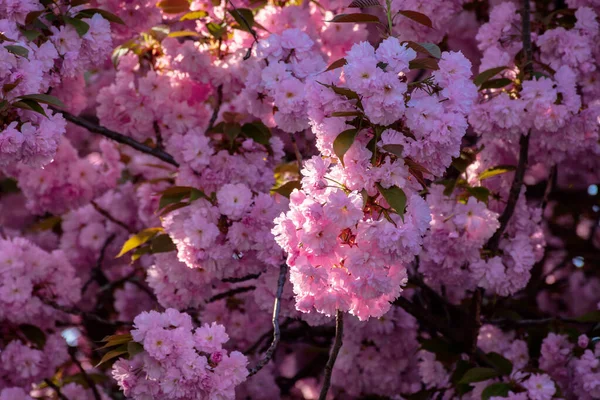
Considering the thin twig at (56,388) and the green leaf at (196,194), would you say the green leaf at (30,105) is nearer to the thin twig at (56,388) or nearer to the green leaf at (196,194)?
the green leaf at (196,194)

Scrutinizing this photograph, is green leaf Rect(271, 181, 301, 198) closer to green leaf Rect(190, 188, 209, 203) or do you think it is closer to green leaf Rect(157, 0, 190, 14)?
green leaf Rect(190, 188, 209, 203)

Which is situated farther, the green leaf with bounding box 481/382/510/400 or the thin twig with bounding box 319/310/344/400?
the green leaf with bounding box 481/382/510/400

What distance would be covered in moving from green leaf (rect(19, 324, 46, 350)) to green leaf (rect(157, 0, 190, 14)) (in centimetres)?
145

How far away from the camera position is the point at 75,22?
288 centimetres

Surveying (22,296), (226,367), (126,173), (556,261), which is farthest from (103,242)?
(556,261)

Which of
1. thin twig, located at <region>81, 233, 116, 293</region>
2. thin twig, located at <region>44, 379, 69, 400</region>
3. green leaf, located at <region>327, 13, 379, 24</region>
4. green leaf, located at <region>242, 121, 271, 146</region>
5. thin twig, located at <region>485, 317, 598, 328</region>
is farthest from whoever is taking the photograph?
thin twig, located at <region>81, 233, 116, 293</region>

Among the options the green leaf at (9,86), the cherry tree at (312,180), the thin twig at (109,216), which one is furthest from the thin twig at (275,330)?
the thin twig at (109,216)

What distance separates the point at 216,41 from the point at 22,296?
4.28ft

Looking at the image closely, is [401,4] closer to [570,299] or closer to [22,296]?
[22,296]

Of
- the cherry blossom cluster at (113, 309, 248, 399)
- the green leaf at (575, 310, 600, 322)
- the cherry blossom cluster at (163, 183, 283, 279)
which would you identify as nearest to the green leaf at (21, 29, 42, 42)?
the cherry blossom cluster at (163, 183, 283, 279)

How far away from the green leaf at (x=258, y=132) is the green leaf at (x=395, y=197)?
4.10ft

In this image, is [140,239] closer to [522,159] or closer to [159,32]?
[159,32]

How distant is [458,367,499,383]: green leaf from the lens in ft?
10.1

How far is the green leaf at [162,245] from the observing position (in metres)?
3.09
